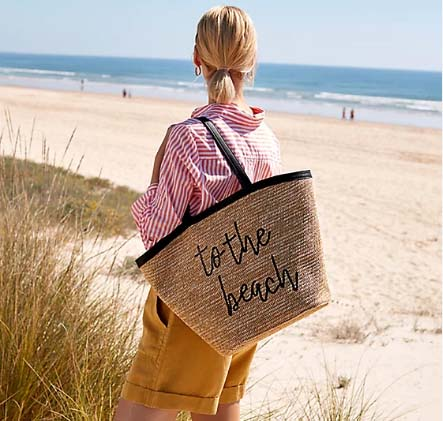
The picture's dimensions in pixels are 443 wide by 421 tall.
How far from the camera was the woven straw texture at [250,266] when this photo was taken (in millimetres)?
2006

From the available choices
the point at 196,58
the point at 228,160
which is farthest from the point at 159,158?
the point at 196,58

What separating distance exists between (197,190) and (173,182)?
0.24 ft

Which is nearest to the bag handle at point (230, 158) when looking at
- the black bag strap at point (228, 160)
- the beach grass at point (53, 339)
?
the black bag strap at point (228, 160)

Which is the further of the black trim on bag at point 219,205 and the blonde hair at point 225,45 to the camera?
the blonde hair at point 225,45

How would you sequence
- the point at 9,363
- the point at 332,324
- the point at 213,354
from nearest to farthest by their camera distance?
the point at 213,354 < the point at 9,363 < the point at 332,324

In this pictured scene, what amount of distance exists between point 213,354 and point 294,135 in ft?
84.9

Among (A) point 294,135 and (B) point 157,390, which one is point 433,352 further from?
(A) point 294,135

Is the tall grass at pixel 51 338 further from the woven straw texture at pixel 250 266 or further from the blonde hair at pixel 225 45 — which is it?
the blonde hair at pixel 225 45

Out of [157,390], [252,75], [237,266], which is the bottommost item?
[157,390]

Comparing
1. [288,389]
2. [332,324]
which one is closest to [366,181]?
[332,324]

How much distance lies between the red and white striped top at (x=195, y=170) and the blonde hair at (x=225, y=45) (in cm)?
6

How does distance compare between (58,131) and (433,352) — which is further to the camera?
(58,131)

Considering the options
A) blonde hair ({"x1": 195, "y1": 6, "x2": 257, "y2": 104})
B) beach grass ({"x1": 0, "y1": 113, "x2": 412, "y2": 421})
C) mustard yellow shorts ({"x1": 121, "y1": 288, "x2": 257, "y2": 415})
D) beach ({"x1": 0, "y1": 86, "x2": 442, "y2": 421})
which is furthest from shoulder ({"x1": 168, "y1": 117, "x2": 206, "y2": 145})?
beach ({"x1": 0, "y1": 86, "x2": 442, "y2": 421})

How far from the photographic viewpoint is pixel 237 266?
6.65ft
